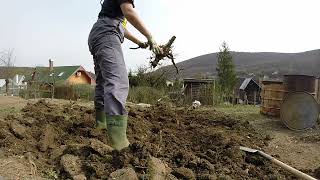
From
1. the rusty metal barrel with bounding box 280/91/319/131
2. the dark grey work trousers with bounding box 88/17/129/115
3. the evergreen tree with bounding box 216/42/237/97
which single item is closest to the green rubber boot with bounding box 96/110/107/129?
the dark grey work trousers with bounding box 88/17/129/115

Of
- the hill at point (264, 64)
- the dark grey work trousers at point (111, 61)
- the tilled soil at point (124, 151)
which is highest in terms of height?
the hill at point (264, 64)

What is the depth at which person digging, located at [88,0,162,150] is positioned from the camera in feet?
12.1

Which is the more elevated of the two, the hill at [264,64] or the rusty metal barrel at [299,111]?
the hill at [264,64]

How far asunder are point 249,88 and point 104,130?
47.3 meters

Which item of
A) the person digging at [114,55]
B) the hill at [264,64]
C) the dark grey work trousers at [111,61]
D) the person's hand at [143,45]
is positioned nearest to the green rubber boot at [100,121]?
the person digging at [114,55]

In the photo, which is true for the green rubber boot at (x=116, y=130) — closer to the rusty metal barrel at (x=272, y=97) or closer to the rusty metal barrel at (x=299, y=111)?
the rusty metal barrel at (x=299, y=111)

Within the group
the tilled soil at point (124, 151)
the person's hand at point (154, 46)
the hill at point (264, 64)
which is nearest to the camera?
the tilled soil at point (124, 151)

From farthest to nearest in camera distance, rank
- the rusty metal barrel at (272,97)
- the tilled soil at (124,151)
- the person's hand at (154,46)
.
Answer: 1. the rusty metal barrel at (272,97)
2. the person's hand at (154,46)
3. the tilled soil at (124,151)

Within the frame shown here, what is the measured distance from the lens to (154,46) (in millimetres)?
3957

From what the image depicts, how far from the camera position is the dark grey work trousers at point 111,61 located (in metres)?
3.72

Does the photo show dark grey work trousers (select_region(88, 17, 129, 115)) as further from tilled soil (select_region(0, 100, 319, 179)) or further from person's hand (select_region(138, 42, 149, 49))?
tilled soil (select_region(0, 100, 319, 179))

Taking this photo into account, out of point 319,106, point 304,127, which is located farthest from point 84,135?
point 319,106

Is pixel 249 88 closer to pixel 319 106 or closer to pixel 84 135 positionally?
pixel 319 106

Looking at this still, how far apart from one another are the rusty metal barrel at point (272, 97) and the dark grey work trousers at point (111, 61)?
4584 mm
